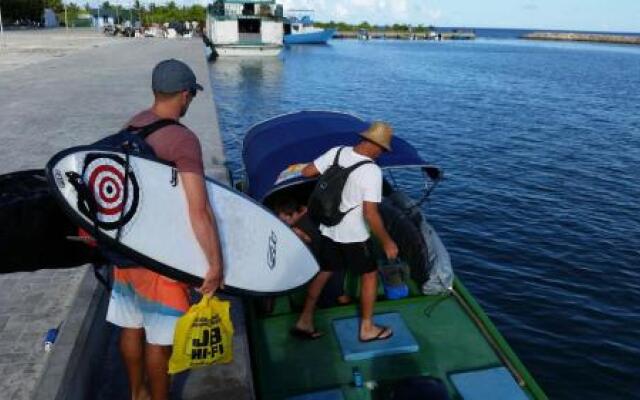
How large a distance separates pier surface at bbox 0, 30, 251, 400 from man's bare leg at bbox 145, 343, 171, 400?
667 millimetres

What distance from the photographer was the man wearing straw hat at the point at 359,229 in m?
5.46

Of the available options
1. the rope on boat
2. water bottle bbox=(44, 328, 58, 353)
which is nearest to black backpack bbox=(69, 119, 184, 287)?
water bottle bbox=(44, 328, 58, 353)

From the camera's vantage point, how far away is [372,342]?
640 centimetres

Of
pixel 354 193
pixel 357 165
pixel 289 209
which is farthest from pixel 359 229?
pixel 289 209

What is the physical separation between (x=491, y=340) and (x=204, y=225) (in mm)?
4593

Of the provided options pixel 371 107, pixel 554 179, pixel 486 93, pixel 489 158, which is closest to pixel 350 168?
pixel 554 179

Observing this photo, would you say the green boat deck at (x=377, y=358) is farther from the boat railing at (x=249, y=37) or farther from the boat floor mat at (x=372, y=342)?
the boat railing at (x=249, y=37)

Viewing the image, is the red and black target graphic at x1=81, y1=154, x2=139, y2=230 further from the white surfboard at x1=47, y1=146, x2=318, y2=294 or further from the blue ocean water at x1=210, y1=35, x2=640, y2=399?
the blue ocean water at x1=210, y1=35, x2=640, y2=399

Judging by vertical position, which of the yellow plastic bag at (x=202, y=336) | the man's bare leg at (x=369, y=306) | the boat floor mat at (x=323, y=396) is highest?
the yellow plastic bag at (x=202, y=336)

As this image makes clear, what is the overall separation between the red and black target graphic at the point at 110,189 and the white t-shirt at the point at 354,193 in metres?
2.38

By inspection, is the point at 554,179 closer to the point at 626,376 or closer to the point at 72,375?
the point at 626,376

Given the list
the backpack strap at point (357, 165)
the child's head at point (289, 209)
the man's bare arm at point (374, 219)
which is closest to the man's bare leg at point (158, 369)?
the man's bare arm at point (374, 219)

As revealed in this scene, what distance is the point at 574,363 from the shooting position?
9.18 meters

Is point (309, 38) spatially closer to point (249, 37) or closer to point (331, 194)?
point (249, 37)
